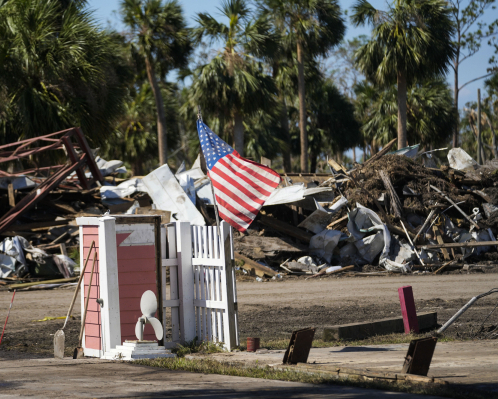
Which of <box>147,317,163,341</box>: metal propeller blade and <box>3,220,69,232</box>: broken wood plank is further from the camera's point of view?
<box>3,220,69,232</box>: broken wood plank

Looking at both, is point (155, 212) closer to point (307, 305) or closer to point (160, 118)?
point (307, 305)

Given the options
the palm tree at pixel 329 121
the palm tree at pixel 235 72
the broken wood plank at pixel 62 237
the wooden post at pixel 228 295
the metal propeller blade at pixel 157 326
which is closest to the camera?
the metal propeller blade at pixel 157 326

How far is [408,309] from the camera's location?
8797 mm

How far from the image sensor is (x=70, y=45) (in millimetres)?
18547

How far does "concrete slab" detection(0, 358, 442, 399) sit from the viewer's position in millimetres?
5148

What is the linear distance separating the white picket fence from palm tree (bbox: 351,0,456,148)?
76.4 ft

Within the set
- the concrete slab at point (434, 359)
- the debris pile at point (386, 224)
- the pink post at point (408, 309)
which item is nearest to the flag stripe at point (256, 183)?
the concrete slab at point (434, 359)

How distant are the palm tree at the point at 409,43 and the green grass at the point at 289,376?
24453 millimetres

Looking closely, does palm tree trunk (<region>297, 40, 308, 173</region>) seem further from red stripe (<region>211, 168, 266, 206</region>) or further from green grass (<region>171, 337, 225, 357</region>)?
green grass (<region>171, 337, 225, 357</region>)

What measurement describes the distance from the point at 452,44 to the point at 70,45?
1956 cm

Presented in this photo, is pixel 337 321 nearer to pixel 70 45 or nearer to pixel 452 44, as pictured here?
pixel 70 45

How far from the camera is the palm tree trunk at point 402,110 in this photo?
98.4 ft

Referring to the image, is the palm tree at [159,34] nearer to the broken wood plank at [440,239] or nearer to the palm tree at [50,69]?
the palm tree at [50,69]

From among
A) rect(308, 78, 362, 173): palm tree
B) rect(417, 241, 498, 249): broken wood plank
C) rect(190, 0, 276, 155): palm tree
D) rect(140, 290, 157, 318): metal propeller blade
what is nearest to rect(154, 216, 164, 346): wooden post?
rect(140, 290, 157, 318): metal propeller blade
